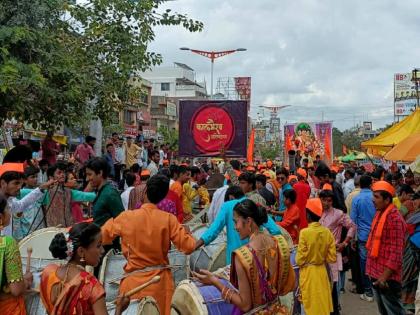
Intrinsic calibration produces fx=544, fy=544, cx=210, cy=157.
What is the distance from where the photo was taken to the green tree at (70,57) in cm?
749

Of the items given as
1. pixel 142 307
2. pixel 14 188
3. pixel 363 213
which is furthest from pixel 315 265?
pixel 14 188

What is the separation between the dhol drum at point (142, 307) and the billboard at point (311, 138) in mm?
17245

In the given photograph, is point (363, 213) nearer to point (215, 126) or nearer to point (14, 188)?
point (215, 126)

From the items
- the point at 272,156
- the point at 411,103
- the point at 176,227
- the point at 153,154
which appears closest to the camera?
the point at 176,227

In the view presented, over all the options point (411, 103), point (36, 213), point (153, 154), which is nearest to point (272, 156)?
point (411, 103)

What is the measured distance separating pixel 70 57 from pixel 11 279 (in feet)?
19.6

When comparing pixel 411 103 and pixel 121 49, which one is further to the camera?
pixel 411 103

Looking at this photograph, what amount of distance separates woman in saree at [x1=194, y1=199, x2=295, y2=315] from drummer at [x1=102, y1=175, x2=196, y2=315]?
757 mm

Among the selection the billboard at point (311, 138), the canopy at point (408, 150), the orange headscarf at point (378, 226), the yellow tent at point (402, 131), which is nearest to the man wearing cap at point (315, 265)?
the orange headscarf at point (378, 226)

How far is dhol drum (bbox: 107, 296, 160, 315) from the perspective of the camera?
3.73m

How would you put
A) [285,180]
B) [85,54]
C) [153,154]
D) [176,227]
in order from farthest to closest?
1. [153,154]
2. [85,54]
3. [285,180]
4. [176,227]

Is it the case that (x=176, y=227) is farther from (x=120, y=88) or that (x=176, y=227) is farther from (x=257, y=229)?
(x=120, y=88)

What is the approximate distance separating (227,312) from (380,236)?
2.52 m

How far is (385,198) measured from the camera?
5.60 meters
